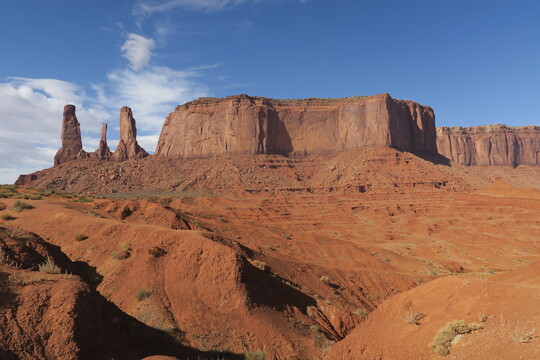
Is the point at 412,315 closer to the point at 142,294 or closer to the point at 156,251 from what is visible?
the point at 142,294

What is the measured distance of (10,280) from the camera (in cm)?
688

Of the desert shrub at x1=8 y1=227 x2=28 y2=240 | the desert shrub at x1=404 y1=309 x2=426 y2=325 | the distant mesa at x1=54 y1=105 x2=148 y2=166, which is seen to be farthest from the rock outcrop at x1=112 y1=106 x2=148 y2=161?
the desert shrub at x1=404 y1=309 x2=426 y2=325

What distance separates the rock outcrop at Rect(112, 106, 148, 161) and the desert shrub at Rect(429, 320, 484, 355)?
95.2 metres

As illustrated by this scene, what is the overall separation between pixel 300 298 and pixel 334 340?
2815 millimetres

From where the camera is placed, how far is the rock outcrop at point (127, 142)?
92750 mm

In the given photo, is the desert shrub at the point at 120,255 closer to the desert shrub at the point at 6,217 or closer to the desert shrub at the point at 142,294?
the desert shrub at the point at 142,294

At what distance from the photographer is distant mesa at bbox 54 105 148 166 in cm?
9081

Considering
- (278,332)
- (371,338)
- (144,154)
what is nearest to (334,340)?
(278,332)

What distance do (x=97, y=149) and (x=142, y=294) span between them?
9391cm

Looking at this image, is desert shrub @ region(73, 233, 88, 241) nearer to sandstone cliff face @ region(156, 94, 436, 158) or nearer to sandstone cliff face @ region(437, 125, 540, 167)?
sandstone cliff face @ region(156, 94, 436, 158)

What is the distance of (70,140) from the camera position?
91625 millimetres

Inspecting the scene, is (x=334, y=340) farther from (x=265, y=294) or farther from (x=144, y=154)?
(x=144, y=154)

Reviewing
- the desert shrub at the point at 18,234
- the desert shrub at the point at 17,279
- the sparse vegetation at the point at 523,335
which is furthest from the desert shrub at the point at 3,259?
the sparse vegetation at the point at 523,335

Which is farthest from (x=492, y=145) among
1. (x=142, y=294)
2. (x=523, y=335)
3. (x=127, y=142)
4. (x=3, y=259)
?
(x=3, y=259)
